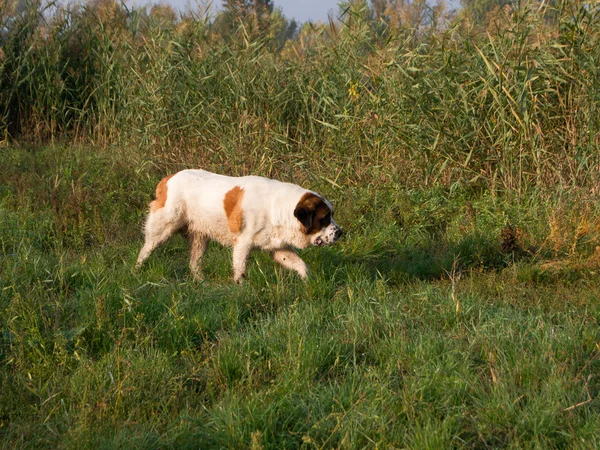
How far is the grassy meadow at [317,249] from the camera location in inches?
139

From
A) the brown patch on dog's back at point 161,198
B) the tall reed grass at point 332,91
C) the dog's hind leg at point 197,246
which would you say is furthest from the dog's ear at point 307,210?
the tall reed grass at point 332,91

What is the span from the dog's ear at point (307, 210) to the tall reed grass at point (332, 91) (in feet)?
7.62

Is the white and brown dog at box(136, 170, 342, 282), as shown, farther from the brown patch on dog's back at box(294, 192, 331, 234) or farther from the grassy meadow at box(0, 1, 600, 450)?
the grassy meadow at box(0, 1, 600, 450)

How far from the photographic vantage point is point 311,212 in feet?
18.9

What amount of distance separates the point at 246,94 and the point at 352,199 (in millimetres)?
2036

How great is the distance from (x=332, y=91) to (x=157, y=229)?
Result: 319cm

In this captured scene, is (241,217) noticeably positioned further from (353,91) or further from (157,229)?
(353,91)

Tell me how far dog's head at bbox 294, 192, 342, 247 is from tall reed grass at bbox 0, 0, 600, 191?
228 centimetres

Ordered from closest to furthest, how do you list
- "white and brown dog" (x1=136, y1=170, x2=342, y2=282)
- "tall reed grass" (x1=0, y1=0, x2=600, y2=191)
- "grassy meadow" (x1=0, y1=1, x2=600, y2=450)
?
1. "grassy meadow" (x1=0, y1=1, x2=600, y2=450)
2. "white and brown dog" (x1=136, y1=170, x2=342, y2=282)
3. "tall reed grass" (x1=0, y1=0, x2=600, y2=191)

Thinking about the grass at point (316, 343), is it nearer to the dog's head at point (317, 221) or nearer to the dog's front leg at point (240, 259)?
the dog's front leg at point (240, 259)

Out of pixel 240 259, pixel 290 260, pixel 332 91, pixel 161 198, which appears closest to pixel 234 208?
pixel 240 259

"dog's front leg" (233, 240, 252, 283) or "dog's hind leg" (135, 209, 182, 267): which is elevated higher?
"dog's hind leg" (135, 209, 182, 267)

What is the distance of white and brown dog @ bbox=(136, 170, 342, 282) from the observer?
5.84m

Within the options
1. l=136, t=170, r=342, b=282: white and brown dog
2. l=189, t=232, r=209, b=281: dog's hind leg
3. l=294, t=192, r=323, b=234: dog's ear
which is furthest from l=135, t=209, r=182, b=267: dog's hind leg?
l=294, t=192, r=323, b=234: dog's ear
